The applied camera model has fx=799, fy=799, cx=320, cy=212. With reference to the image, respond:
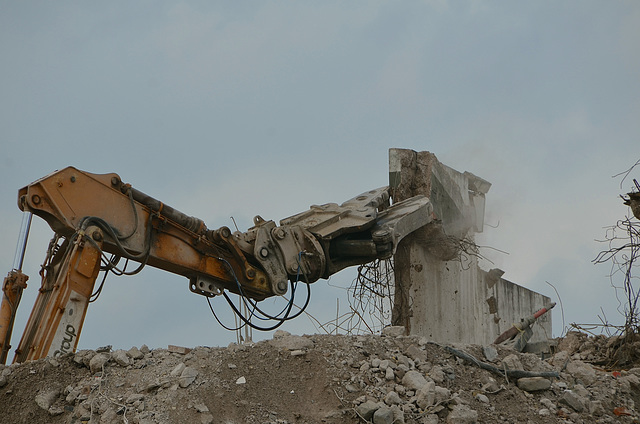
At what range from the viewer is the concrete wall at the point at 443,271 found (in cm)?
1093

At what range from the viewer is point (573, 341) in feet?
30.0

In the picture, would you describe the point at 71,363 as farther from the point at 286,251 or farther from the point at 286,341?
the point at 286,251

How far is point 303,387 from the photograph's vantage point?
6.00 meters

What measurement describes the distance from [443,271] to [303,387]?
5699 mm

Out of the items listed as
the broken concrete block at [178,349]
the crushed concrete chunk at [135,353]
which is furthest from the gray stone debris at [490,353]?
the crushed concrete chunk at [135,353]

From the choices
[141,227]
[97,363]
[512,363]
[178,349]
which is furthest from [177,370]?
[512,363]

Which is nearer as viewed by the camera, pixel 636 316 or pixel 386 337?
pixel 386 337

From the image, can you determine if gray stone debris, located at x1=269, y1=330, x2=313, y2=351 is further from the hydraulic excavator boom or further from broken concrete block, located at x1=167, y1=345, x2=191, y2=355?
the hydraulic excavator boom

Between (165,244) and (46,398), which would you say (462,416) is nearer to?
(46,398)

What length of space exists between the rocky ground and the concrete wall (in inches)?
153

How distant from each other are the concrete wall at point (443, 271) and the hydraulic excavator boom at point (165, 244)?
72 centimetres

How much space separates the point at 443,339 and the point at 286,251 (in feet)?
10.7

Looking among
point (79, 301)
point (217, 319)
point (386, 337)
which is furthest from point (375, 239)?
point (79, 301)

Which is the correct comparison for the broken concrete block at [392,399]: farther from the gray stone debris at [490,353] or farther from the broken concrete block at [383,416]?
the gray stone debris at [490,353]
